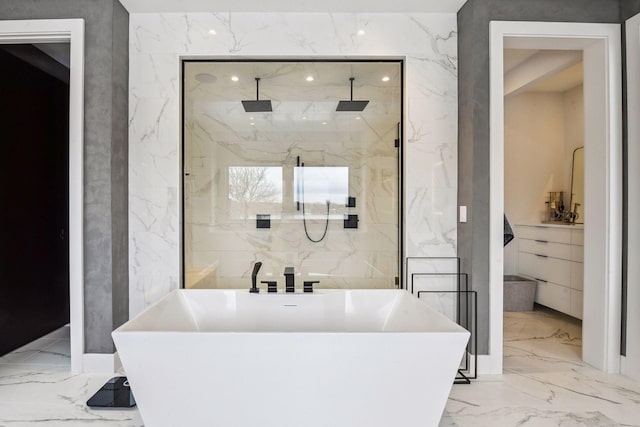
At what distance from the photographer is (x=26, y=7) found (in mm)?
2668

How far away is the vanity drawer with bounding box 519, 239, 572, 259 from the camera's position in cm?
380

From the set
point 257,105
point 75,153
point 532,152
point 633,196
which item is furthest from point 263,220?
point 532,152

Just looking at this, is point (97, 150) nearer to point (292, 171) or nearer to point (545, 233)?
point (292, 171)

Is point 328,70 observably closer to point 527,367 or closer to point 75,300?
point 75,300

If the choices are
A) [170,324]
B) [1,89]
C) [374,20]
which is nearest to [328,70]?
[374,20]

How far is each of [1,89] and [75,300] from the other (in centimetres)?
178

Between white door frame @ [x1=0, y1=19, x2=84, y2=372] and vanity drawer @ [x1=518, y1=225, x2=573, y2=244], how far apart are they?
13.7ft

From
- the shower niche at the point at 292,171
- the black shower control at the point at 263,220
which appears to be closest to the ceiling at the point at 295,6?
the shower niche at the point at 292,171

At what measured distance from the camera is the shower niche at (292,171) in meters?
2.87

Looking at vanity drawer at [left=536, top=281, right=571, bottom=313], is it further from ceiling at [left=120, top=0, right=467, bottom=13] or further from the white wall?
ceiling at [left=120, top=0, right=467, bottom=13]

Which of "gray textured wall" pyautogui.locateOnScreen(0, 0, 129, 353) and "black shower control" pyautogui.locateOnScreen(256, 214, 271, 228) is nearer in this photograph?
"gray textured wall" pyautogui.locateOnScreen(0, 0, 129, 353)

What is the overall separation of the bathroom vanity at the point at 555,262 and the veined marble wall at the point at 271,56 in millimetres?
1631

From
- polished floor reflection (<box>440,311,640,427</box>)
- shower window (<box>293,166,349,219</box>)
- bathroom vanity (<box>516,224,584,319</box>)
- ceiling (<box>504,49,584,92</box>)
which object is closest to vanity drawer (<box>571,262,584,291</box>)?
bathroom vanity (<box>516,224,584,319</box>)

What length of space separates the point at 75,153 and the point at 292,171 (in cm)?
148
